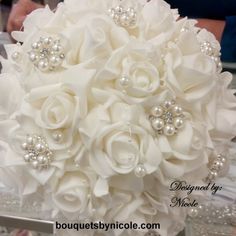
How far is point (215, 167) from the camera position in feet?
1.65

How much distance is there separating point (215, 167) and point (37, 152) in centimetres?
22

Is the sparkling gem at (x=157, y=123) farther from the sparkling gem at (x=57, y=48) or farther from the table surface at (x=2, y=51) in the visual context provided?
the table surface at (x=2, y=51)

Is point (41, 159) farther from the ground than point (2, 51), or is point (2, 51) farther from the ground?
point (41, 159)

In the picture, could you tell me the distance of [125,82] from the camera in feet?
1.39

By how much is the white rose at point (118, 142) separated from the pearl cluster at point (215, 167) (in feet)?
0.35

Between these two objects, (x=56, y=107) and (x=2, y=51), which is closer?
(x=56, y=107)

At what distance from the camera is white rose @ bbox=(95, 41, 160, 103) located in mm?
426

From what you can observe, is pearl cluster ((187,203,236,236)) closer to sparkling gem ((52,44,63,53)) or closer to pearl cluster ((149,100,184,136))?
pearl cluster ((149,100,184,136))

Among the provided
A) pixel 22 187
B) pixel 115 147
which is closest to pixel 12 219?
pixel 22 187

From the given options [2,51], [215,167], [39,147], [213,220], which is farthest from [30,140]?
[2,51]

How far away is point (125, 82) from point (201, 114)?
0.11 m

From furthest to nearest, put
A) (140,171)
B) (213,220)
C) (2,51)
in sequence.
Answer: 1. (2,51)
2. (213,220)
3. (140,171)

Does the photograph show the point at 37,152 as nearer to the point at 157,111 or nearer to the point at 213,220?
the point at 157,111

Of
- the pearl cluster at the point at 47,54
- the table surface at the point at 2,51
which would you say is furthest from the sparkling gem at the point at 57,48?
the table surface at the point at 2,51
